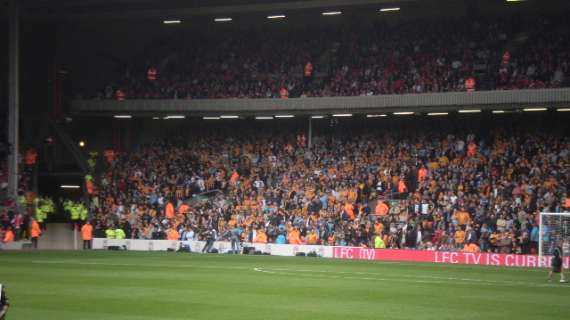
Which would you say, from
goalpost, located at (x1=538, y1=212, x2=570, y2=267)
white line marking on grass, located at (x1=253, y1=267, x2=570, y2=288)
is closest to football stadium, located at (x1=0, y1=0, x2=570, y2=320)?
goalpost, located at (x1=538, y1=212, x2=570, y2=267)

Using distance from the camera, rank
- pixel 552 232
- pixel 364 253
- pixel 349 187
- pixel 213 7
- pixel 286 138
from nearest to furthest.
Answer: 1. pixel 552 232
2. pixel 364 253
3. pixel 349 187
4. pixel 286 138
5. pixel 213 7

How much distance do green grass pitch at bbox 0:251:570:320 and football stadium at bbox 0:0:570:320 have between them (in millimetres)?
598

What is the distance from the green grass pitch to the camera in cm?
1978

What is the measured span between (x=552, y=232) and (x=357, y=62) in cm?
1884

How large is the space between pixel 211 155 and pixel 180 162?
6.26 ft

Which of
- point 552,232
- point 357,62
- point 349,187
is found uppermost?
point 357,62

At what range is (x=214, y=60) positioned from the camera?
5750cm

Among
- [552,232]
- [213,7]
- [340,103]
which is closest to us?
[552,232]

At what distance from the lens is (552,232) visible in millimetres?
38094

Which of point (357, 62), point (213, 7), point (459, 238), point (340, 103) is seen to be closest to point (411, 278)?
point (459, 238)

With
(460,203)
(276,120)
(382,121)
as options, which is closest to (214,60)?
(276,120)

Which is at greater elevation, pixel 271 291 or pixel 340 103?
pixel 340 103

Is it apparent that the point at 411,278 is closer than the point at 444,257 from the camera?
Yes

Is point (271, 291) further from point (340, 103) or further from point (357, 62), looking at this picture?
point (357, 62)
